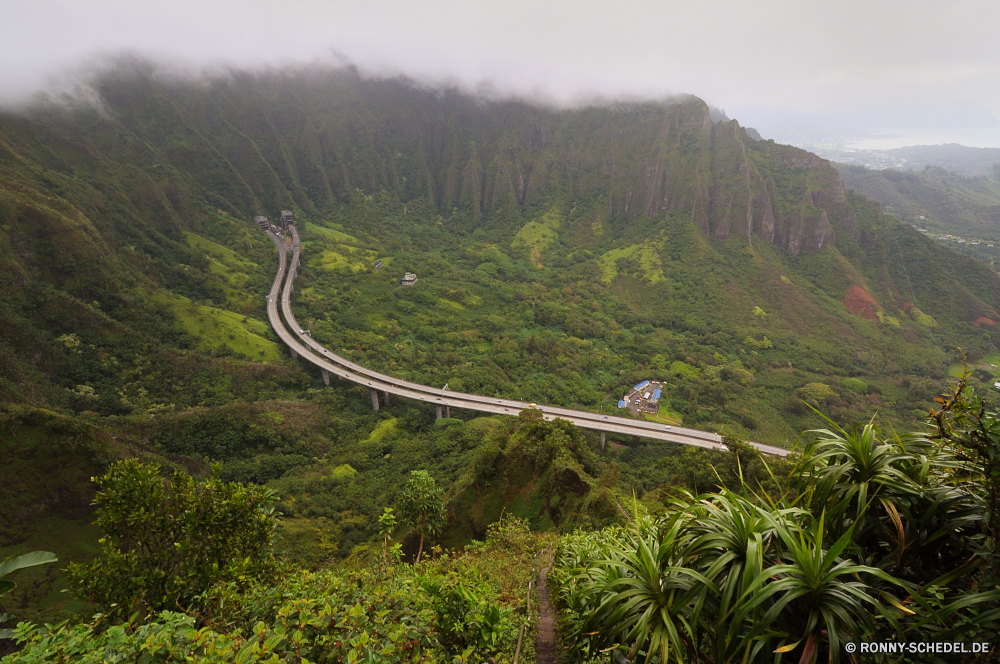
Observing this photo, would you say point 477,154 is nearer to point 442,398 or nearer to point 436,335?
point 436,335

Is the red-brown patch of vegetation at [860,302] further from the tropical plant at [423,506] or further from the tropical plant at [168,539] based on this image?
the tropical plant at [168,539]

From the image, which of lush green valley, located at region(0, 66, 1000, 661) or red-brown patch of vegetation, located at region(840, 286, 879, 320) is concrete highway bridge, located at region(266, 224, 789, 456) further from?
red-brown patch of vegetation, located at region(840, 286, 879, 320)

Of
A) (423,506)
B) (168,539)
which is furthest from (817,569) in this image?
(423,506)

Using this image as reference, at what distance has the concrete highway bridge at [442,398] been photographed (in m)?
52.7

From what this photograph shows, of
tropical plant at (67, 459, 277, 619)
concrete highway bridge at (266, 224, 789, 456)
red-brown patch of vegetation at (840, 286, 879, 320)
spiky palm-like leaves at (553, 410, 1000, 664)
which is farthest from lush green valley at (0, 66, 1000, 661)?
concrete highway bridge at (266, 224, 789, 456)

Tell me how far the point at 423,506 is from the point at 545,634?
15770 millimetres

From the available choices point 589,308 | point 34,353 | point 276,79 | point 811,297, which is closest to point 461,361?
point 589,308

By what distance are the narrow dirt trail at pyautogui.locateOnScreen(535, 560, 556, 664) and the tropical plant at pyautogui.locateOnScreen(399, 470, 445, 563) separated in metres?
12.8

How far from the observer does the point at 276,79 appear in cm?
18325

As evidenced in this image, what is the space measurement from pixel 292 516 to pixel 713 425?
53393 mm

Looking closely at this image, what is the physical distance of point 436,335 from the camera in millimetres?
83625

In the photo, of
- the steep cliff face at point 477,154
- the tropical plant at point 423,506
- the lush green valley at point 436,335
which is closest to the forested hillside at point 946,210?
the lush green valley at point 436,335

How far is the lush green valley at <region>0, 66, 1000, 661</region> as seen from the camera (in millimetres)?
10641

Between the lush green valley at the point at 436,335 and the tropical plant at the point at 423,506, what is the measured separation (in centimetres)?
118
